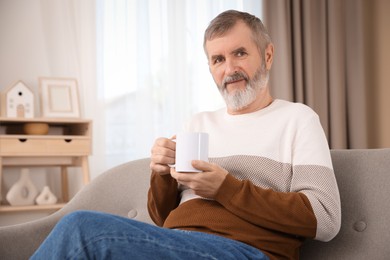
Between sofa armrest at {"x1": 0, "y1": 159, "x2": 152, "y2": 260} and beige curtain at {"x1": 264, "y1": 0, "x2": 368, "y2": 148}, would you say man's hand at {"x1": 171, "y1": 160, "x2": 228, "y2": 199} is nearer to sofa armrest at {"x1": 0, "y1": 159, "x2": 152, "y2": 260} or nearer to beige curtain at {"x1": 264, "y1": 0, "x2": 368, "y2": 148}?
sofa armrest at {"x1": 0, "y1": 159, "x2": 152, "y2": 260}

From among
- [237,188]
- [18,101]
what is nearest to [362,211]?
[237,188]

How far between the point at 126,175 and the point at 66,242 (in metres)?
0.77

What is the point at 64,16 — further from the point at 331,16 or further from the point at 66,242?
the point at 66,242

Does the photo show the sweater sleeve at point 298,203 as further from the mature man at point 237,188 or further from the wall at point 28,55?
the wall at point 28,55

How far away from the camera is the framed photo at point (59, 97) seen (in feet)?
10.8

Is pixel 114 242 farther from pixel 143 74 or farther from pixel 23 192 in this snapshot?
pixel 143 74

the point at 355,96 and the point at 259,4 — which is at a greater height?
the point at 259,4

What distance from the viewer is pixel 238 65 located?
1483mm

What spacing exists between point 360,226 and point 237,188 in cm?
36

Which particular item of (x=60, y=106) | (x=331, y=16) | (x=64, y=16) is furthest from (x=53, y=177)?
(x=331, y=16)

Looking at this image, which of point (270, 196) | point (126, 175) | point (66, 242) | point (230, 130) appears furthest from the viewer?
point (126, 175)

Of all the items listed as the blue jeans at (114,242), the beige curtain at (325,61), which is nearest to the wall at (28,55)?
the beige curtain at (325,61)

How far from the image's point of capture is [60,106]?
3.30 m

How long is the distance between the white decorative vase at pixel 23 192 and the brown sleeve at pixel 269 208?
7.41 ft
